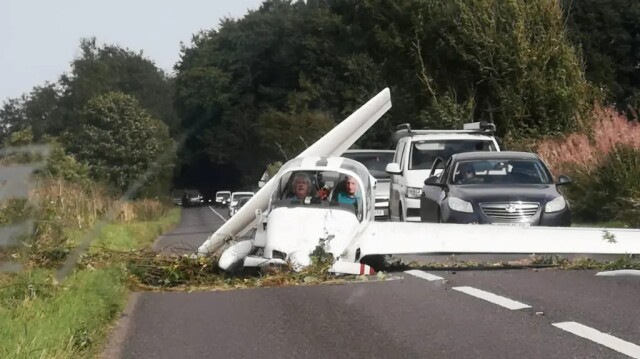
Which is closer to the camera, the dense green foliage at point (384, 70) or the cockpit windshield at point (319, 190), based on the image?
the cockpit windshield at point (319, 190)

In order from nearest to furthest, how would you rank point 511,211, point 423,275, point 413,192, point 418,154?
point 423,275 → point 511,211 → point 413,192 → point 418,154

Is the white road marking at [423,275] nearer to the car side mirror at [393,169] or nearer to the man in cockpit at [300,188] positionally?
the man in cockpit at [300,188]

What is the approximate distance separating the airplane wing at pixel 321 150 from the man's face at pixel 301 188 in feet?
1.90

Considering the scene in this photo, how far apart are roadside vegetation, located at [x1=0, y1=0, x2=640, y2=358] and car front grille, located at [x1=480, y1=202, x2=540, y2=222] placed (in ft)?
3.61

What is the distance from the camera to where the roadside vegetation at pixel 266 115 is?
1192 centimetres

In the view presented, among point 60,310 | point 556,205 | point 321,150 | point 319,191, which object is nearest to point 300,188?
point 319,191

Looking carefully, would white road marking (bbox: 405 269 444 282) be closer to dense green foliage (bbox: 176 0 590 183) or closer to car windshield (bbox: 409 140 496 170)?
car windshield (bbox: 409 140 496 170)

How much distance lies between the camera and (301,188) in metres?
14.1

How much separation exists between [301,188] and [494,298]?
3.89 m

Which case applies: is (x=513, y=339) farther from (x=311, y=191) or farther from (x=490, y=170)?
(x=490, y=170)

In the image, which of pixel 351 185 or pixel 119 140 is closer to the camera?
pixel 351 185

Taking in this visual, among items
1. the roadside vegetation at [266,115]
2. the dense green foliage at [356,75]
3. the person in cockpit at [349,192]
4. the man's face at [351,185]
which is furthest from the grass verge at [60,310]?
the dense green foliage at [356,75]

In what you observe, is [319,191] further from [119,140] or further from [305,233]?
[119,140]

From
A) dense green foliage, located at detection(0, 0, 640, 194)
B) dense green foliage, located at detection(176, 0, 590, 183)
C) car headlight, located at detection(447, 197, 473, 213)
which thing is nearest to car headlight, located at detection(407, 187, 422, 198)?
car headlight, located at detection(447, 197, 473, 213)
